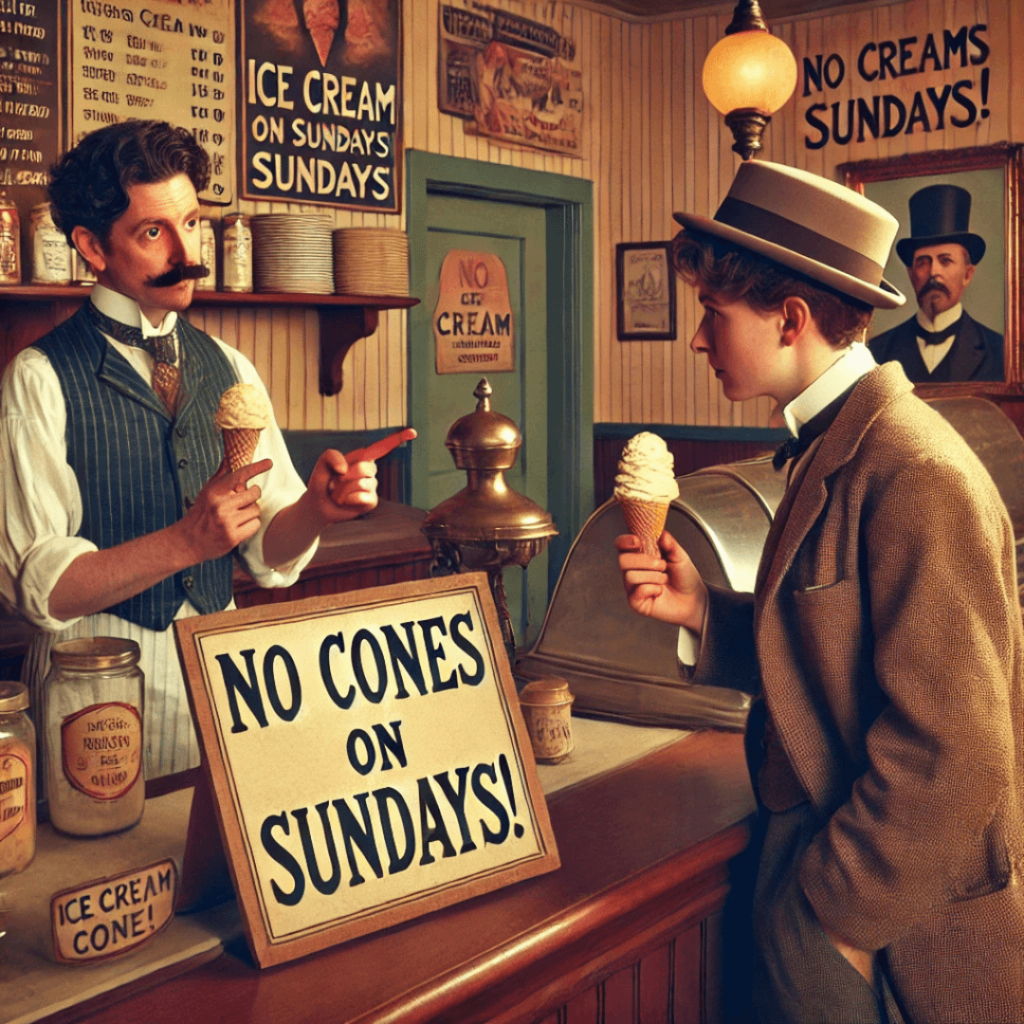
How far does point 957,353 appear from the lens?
17.5 feet

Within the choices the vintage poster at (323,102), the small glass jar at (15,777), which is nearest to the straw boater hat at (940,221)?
the vintage poster at (323,102)

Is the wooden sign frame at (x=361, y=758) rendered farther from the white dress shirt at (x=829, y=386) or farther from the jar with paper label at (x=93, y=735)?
the white dress shirt at (x=829, y=386)

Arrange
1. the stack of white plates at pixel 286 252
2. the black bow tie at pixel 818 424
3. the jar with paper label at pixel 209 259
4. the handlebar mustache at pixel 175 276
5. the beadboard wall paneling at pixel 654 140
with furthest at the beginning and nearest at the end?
the beadboard wall paneling at pixel 654 140 → the stack of white plates at pixel 286 252 → the jar with paper label at pixel 209 259 → the handlebar mustache at pixel 175 276 → the black bow tie at pixel 818 424

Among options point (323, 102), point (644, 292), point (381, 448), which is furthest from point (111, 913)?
point (644, 292)

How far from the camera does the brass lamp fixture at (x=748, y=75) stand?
3689 mm

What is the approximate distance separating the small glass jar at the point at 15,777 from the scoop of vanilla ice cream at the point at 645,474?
74 cm

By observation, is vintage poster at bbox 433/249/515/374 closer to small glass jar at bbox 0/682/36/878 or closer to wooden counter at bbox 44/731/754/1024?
wooden counter at bbox 44/731/754/1024

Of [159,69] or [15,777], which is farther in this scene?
[159,69]

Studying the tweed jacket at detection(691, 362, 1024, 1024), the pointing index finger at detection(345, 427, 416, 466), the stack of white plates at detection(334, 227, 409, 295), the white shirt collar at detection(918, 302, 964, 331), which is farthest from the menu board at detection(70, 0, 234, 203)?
the tweed jacket at detection(691, 362, 1024, 1024)

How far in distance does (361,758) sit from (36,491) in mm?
846

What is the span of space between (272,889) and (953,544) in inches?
28.8

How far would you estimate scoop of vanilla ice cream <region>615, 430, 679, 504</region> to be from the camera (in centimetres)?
150

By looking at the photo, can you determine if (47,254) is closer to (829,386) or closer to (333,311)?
(333,311)

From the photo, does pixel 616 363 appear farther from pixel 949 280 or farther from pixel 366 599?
pixel 366 599
